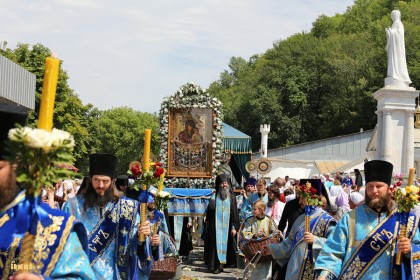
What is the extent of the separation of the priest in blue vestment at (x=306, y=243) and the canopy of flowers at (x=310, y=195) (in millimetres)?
66

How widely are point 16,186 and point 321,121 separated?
6804 cm

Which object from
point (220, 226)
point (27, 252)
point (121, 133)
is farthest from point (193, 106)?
point (121, 133)

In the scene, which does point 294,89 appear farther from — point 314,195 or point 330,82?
point 314,195

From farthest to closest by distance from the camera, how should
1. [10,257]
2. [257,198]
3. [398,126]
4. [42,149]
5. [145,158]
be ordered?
[398,126], [257,198], [145,158], [10,257], [42,149]

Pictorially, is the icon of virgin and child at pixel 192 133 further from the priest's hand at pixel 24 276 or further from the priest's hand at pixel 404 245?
the priest's hand at pixel 24 276

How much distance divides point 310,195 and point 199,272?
9059 mm

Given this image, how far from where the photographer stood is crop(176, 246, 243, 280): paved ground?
1795 centimetres

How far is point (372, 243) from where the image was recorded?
7773mm

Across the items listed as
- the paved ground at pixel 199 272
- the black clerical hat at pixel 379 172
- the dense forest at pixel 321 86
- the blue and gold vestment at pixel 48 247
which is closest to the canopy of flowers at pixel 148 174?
the black clerical hat at pixel 379 172

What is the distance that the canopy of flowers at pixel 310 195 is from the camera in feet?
33.1

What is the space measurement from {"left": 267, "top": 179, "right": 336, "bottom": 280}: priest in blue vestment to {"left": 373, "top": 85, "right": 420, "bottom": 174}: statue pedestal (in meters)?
15.7

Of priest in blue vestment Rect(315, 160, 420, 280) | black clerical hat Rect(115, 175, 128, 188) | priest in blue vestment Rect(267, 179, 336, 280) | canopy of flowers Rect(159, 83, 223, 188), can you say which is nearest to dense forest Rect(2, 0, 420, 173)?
canopy of flowers Rect(159, 83, 223, 188)

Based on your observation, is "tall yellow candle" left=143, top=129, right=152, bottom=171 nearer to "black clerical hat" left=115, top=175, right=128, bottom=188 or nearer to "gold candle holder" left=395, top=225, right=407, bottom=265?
"gold candle holder" left=395, top=225, right=407, bottom=265

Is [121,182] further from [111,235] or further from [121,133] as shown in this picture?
[121,133]
